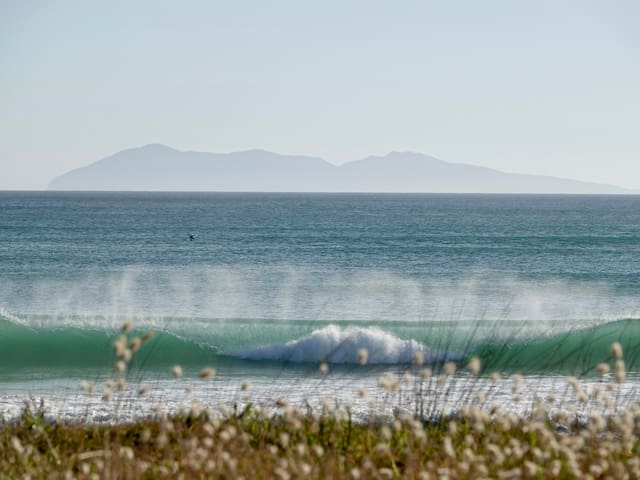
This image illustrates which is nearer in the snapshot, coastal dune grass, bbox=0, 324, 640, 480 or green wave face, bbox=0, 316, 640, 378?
coastal dune grass, bbox=0, 324, 640, 480

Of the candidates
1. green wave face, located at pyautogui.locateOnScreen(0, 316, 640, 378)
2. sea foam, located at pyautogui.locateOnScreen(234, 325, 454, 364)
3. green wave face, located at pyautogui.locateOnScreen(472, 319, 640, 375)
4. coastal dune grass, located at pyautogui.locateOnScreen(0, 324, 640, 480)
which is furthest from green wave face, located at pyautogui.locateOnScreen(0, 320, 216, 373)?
coastal dune grass, located at pyautogui.locateOnScreen(0, 324, 640, 480)

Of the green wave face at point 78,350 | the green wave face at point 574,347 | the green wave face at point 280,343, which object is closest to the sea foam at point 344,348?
the green wave face at point 280,343

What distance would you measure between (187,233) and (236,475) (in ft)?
234

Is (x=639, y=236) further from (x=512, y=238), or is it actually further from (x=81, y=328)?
(x=81, y=328)

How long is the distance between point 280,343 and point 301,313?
6.30 meters

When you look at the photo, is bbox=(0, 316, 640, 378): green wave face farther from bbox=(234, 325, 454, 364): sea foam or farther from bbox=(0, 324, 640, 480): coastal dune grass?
bbox=(0, 324, 640, 480): coastal dune grass

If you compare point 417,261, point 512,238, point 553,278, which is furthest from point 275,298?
point 512,238

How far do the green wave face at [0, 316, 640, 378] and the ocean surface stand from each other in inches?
2.9

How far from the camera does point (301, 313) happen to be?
27.1 metres

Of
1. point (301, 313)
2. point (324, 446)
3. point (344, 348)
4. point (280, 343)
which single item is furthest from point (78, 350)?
point (324, 446)

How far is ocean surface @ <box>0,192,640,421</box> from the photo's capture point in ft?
44.0

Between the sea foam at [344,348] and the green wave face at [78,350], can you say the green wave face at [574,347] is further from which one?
the green wave face at [78,350]

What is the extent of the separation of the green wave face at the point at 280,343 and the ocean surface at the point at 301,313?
72 mm

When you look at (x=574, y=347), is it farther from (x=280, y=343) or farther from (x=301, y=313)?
(x=301, y=313)
